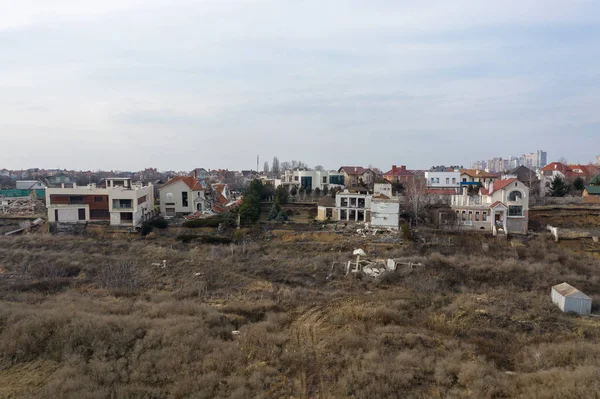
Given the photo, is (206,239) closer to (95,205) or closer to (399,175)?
(95,205)

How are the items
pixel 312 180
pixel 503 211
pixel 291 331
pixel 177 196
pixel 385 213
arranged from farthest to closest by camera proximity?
pixel 312 180 < pixel 177 196 < pixel 385 213 < pixel 503 211 < pixel 291 331

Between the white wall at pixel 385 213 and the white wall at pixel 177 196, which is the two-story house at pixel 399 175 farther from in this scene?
the white wall at pixel 177 196

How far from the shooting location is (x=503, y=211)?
92.4 feet

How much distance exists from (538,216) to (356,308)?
24.7 meters

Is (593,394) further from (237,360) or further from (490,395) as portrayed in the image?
(237,360)

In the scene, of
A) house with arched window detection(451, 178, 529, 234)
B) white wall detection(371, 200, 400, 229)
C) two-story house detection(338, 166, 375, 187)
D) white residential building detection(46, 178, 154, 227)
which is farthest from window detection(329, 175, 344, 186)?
white residential building detection(46, 178, 154, 227)

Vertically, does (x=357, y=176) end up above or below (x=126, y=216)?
above

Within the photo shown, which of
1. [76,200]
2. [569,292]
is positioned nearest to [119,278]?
[76,200]

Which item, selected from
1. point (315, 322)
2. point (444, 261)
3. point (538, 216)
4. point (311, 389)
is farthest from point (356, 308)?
point (538, 216)

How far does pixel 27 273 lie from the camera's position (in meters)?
20.3

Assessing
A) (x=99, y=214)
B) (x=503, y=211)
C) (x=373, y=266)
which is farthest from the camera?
(x=99, y=214)

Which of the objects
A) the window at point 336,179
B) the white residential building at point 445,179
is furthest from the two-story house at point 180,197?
the white residential building at point 445,179

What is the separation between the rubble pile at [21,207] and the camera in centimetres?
3453

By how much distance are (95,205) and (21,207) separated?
1152cm
